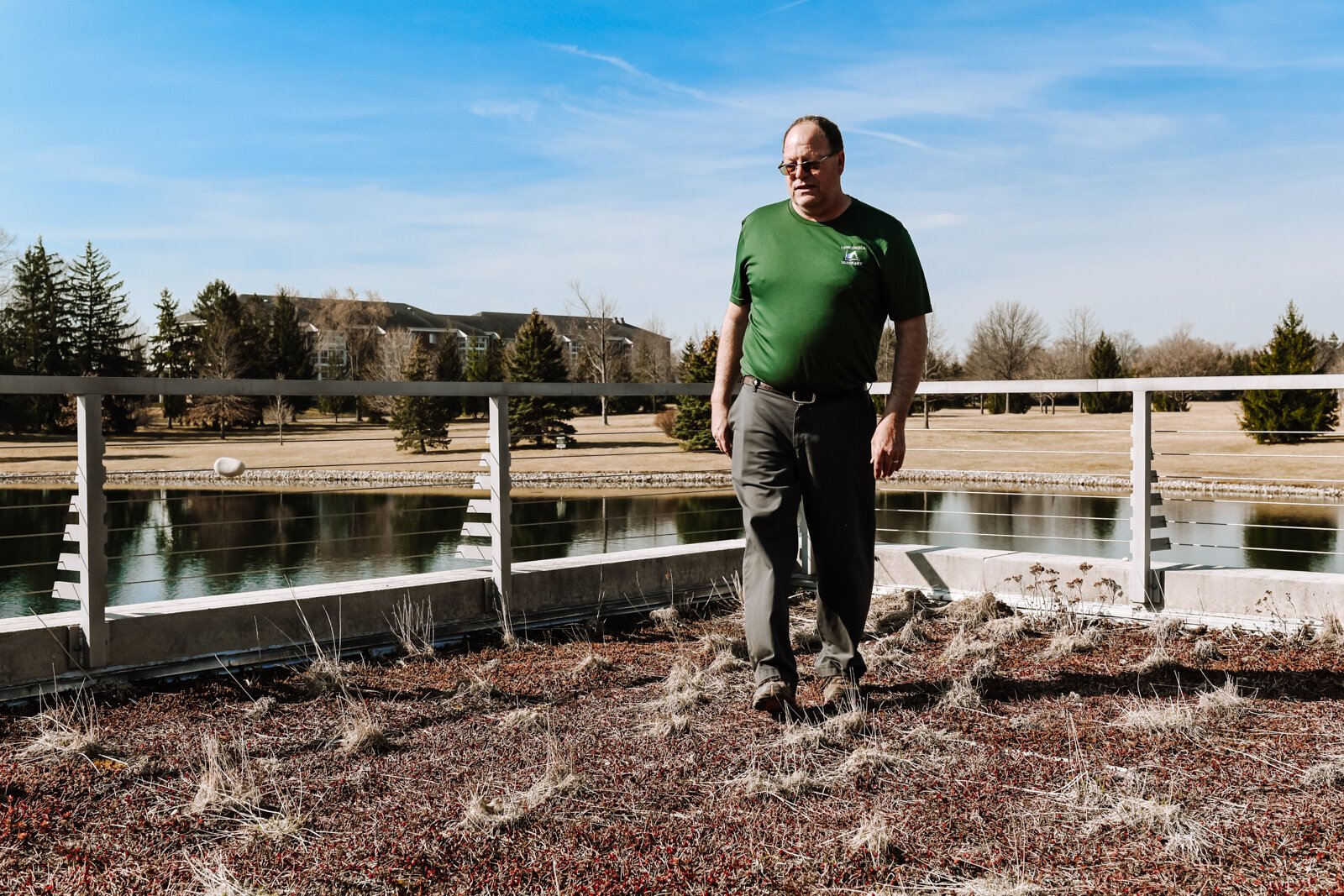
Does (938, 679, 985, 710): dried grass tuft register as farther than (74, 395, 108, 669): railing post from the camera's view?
No

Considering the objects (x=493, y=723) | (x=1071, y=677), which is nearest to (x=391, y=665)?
(x=493, y=723)

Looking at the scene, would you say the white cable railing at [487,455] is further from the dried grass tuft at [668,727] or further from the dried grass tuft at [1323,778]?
the dried grass tuft at [668,727]

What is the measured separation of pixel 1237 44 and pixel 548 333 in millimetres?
24024

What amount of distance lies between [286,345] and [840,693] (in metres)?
56.8

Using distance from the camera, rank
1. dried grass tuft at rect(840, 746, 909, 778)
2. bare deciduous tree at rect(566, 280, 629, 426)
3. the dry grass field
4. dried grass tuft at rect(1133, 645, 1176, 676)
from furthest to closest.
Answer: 1. bare deciduous tree at rect(566, 280, 629, 426)
2. the dry grass field
3. dried grass tuft at rect(1133, 645, 1176, 676)
4. dried grass tuft at rect(840, 746, 909, 778)

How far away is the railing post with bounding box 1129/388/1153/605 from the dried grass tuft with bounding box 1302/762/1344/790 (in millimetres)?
1782

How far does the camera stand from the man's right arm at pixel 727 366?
2.98m

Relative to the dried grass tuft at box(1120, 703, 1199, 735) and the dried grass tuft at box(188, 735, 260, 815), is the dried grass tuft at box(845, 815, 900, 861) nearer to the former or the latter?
the dried grass tuft at box(1120, 703, 1199, 735)

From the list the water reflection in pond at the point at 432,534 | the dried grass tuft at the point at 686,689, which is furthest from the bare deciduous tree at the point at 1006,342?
the dried grass tuft at the point at 686,689

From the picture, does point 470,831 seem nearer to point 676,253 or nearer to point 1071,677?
point 1071,677

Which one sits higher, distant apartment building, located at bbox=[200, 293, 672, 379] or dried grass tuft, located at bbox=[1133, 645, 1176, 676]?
distant apartment building, located at bbox=[200, 293, 672, 379]

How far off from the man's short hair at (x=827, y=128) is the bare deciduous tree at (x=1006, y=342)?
50603 mm

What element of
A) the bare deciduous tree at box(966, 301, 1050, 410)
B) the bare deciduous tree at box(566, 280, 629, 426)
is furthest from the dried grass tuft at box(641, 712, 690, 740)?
the bare deciduous tree at box(966, 301, 1050, 410)

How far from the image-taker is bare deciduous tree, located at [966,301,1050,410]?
171 ft
